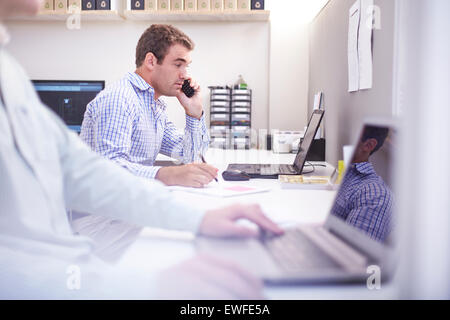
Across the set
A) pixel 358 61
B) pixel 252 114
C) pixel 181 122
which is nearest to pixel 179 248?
pixel 358 61

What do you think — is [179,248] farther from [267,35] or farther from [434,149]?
[267,35]

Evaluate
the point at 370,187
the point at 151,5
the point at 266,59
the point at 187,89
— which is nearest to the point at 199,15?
the point at 151,5

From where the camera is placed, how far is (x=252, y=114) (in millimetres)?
2992

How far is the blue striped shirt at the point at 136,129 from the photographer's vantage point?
1.25 m

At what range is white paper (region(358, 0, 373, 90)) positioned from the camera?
4.21 ft

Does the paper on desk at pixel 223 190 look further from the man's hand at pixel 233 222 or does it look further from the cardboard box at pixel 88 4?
the cardboard box at pixel 88 4

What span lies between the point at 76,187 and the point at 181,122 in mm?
1248

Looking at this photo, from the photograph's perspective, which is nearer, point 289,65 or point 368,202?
point 368,202

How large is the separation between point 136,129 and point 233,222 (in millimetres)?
926

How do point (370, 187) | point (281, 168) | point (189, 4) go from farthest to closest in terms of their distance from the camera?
point (189, 4), point (281, 168), point (370, 187)

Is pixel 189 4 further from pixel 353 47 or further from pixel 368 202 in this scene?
pixel 368 202

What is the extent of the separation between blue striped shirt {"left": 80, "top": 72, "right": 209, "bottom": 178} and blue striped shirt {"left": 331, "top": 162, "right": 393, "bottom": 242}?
0.58 metres

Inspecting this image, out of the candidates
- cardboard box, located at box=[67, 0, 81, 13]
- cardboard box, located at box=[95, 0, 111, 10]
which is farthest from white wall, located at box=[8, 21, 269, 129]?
cardboard box, located at box=[67, 0, 81, 13]

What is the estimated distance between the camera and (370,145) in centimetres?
71
